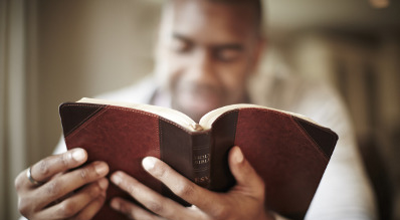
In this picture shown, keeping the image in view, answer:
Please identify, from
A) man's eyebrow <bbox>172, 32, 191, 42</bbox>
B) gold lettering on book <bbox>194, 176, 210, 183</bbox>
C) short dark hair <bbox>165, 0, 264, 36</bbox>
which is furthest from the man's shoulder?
gold lettering on book <bbox>194, 176, 210, 183</bbox>

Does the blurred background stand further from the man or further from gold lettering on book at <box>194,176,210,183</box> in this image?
gold lettering on book at <box>194,176,210,183</box>

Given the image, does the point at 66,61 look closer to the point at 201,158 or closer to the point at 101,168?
the point at 101,168

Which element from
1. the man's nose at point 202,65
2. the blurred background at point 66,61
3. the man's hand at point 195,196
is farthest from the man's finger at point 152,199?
the man's nose at point 202,65

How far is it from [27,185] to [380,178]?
196cm

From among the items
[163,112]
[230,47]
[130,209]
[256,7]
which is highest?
[256,7]

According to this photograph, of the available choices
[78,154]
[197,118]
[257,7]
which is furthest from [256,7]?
[78,154]

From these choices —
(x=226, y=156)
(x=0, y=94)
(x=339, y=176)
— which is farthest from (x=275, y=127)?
(x=0, y=94)

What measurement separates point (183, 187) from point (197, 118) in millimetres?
451

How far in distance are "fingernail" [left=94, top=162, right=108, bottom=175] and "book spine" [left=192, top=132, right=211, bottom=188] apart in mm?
162

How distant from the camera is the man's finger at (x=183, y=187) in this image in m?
0.34

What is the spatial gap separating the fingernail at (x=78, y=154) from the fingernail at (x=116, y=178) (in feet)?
0.22

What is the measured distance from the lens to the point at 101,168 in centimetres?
39

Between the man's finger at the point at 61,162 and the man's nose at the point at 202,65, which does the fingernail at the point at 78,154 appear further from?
the man's nose at the point at 202,65

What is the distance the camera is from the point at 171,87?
0.86m
